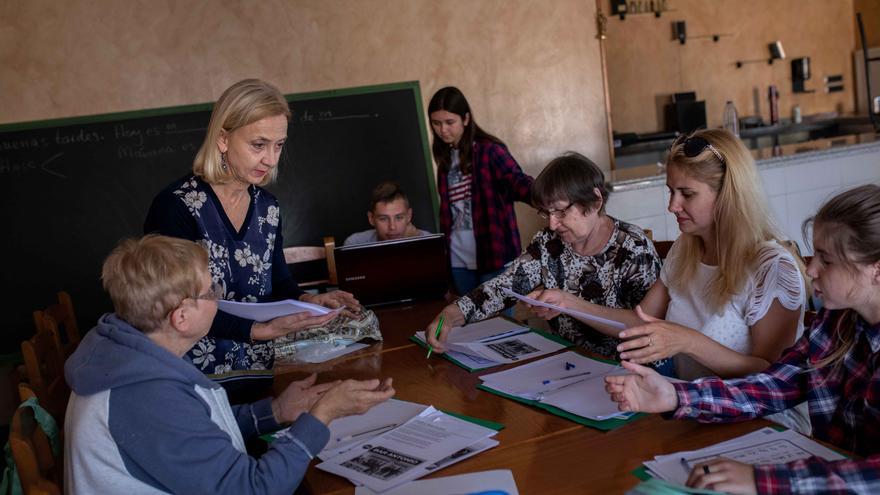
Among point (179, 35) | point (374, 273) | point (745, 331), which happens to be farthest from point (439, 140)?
point (745, 331)

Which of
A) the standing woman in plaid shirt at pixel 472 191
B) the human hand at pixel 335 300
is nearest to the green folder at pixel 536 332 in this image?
the human hand at pixel 335 300

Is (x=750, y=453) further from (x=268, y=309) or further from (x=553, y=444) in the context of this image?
(x=268, y=309)

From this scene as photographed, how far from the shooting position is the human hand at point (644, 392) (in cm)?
164

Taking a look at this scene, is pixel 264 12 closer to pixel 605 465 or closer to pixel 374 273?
pixel 374 273

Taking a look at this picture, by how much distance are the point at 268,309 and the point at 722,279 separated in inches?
44.8

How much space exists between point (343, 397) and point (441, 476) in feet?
0.82

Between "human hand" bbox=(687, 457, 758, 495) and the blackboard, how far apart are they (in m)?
3.38

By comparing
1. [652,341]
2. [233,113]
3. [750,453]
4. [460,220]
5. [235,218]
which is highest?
[233,113]

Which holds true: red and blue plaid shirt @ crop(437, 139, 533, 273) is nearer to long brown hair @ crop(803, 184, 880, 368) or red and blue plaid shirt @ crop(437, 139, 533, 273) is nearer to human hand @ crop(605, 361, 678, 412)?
human hand @ crop(605, 361, 678, 412)

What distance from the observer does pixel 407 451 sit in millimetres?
1692

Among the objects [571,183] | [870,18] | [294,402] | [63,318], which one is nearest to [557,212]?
[571,183]

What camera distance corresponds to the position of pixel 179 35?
4281 millimetres

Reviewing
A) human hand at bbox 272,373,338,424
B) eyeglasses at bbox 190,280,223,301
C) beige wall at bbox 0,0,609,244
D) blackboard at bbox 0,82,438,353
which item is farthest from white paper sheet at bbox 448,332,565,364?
beige wall at bbox 0,0,609,244

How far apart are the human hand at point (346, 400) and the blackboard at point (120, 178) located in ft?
9.52
